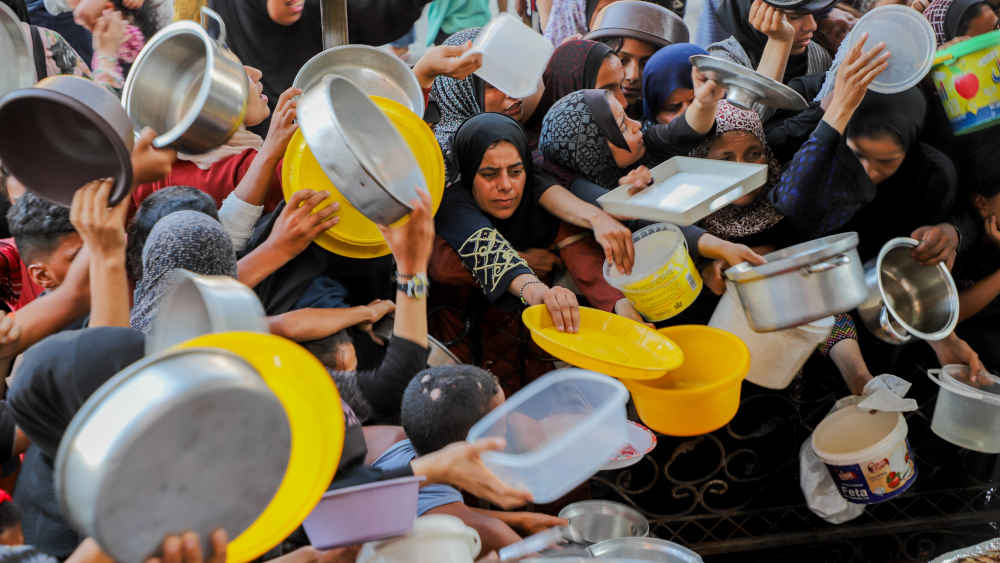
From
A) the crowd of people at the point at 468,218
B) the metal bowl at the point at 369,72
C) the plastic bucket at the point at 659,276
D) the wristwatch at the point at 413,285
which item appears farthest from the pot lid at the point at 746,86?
the wristwatch at the point at 413,285

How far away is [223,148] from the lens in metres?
2.30

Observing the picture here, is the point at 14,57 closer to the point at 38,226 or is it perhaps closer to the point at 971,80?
the point at 38,226

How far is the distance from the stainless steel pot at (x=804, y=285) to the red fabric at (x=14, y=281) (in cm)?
181

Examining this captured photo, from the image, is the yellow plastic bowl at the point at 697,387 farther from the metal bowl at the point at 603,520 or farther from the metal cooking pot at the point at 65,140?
the metal cooking pot at the point at 65,140

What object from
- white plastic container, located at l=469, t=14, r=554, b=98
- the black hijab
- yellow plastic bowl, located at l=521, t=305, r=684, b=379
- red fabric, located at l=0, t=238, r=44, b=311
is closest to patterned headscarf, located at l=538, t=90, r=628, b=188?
white plastic container, located at l=469, t=14, r=554, b=98

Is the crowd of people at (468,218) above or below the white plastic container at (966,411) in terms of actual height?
above

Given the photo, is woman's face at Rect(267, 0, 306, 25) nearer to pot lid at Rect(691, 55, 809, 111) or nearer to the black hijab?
pot lid at Rect(691, 55, 809, 111)

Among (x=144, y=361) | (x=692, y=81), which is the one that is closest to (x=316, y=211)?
(x=144, y=361)

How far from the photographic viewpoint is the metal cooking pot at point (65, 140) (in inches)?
63.1

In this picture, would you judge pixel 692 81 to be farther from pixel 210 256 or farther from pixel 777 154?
pixel 210 256

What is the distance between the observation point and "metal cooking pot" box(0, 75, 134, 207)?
1.60 m

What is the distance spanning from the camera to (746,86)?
2.35 metres

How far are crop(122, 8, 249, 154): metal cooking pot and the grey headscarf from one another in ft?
0.79

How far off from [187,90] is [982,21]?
2.56 m
